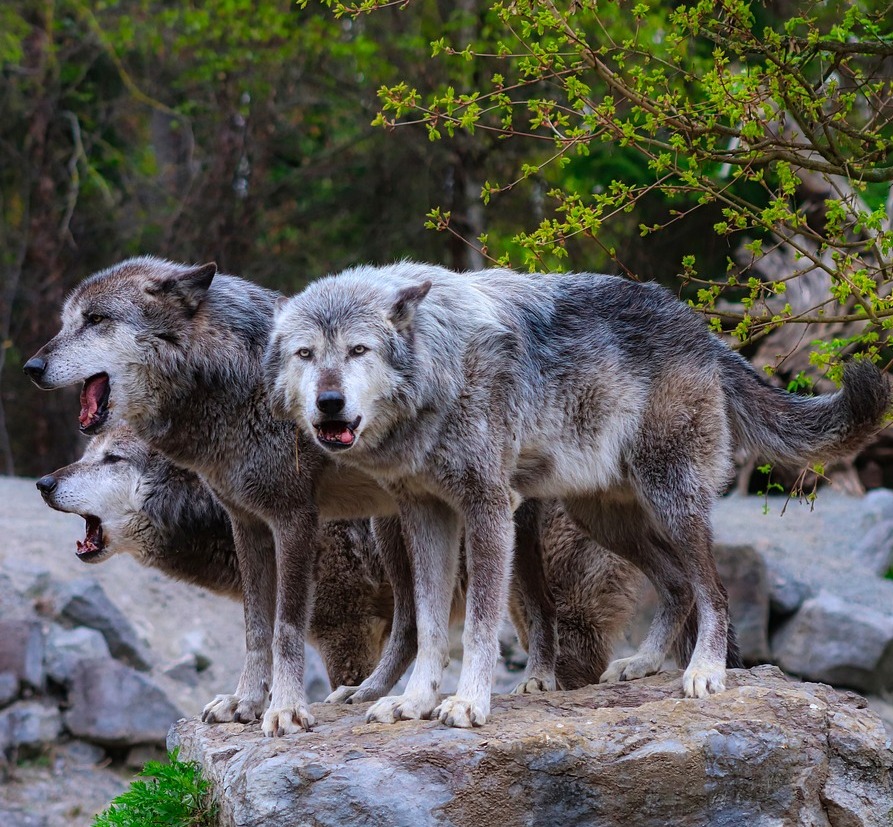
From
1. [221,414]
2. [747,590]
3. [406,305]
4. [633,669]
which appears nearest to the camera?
[406,305]

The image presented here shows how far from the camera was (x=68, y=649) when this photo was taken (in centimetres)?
980

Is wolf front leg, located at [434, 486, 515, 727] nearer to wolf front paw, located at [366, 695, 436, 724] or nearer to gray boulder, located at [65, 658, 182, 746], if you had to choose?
wolf front paw, located at [366, 695, 436, 724]

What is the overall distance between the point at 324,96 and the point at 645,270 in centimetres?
540

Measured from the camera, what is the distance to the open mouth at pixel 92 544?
6578 mm

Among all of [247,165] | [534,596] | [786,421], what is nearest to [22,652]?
[534,596]

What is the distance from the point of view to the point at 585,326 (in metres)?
5.25

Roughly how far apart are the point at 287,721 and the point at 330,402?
4.36 feet

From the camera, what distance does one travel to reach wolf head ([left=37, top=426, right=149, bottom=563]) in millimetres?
6523

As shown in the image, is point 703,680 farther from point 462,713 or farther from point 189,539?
point 189,539

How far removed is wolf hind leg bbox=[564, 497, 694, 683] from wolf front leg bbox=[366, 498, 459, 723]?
103 centimetres

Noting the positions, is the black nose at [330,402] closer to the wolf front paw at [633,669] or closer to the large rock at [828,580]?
the wolf front paw at [633,669]

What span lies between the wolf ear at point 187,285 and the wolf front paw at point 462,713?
2145 millimetres

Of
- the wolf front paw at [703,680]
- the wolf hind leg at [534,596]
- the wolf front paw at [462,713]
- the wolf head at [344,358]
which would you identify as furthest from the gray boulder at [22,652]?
the wolf front paw at [703,680]

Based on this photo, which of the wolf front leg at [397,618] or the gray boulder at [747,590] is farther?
the gray boulder at [747,590]
